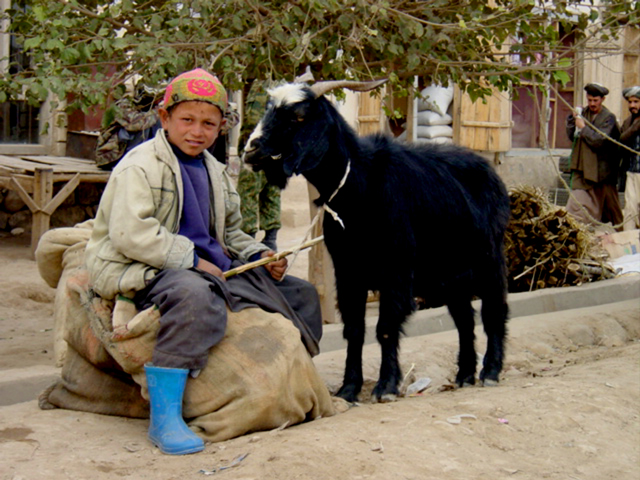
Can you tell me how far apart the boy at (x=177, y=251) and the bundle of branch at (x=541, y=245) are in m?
4.97

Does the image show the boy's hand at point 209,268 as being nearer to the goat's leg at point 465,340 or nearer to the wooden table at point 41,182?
the goat's leg at point 465,340

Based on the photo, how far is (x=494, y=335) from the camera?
5.91 meters

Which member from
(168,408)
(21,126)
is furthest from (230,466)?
(21,126)

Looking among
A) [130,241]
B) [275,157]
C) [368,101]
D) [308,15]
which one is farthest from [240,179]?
[368,101]

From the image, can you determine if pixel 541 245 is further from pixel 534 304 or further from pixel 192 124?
pixel 192 124

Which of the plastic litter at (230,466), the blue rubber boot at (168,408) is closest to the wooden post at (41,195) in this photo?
the blue rubber boot at (168,408)

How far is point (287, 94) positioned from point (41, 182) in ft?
18.8

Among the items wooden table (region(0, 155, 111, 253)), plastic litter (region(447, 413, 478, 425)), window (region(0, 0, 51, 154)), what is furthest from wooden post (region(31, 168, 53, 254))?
plastic litter (region(447, 413, 478, 425))

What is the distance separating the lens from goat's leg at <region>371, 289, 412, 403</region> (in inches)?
201

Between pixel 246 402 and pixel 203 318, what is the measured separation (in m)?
0.44

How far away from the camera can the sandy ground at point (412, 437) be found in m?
3.74

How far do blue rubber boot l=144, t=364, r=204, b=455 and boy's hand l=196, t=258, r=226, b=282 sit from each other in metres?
0.52

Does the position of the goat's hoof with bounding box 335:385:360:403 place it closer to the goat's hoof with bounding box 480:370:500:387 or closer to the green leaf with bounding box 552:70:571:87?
the goat's hoof with bounding box 480:370:500:387

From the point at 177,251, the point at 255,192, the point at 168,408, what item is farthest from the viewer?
the point at 255,192
